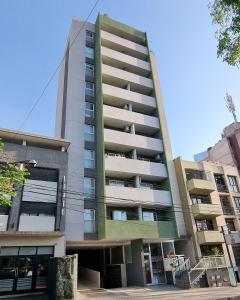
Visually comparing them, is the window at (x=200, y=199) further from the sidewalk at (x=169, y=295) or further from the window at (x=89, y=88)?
the window at (x=89, y=88)

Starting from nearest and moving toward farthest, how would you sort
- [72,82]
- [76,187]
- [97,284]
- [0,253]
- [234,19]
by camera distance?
[234,19]
[0,253]
[97,284]
[76,187]
[72,82]

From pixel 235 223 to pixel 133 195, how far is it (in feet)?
41.4

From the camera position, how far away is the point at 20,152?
67.2ft

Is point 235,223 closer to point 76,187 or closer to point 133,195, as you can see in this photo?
point 133,195

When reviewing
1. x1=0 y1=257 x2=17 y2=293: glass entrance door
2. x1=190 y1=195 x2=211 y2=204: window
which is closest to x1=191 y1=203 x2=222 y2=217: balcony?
x1=190 y1=195 x2=211 y2=204: window

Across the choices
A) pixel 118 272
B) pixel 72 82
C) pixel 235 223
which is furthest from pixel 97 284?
pixel 72 82

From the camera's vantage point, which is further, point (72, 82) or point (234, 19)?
point (72, 82)

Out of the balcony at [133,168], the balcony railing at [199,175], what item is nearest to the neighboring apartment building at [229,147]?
the balcony railing at [199,175]

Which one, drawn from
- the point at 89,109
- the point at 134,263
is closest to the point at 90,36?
the point at 89,109

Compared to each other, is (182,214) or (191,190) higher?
(191,190)

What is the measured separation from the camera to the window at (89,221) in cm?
2081

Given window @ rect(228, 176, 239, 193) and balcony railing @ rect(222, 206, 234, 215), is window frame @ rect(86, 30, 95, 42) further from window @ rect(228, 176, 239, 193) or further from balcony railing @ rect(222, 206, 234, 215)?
balcony railing @ rect(222, 206, 234, 215)

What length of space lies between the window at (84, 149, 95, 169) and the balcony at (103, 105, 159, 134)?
440 centimetres

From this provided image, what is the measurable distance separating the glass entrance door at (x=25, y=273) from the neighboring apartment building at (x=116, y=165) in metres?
3.12
